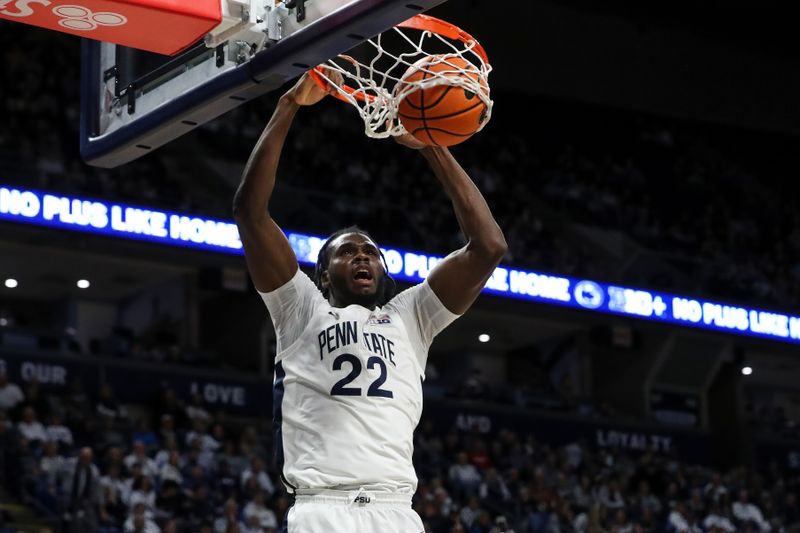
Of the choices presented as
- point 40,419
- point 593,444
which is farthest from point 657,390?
point 40,419

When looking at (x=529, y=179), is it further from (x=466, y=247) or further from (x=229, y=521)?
(x=466, y=247)

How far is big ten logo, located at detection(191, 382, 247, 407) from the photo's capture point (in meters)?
19.9

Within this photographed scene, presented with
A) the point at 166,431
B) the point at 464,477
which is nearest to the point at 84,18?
the point at 166,431

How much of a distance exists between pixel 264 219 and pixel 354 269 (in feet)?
1.18

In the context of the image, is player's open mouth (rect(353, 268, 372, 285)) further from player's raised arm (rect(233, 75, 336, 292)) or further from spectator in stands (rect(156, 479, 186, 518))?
spectator in stands (rect(156, 479, 186, 518))

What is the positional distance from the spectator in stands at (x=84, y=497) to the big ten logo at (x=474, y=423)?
913 centimetres

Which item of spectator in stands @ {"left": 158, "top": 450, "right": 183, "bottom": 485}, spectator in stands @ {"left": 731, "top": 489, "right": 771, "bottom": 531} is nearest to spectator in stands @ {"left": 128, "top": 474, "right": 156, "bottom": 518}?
spectator in stands @ {"left": 158, "top": 450, "right": 183, "bottom": 485}

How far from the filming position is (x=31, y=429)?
1502 centimetres

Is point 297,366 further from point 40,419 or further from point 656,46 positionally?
point 656,46

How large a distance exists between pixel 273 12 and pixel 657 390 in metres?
22.4

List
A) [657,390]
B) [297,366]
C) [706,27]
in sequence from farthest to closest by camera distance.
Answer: [706,27] < [657,390] < [297,366]

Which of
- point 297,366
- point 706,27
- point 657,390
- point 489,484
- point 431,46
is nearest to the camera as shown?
point 297,366

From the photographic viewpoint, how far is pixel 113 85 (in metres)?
5.56

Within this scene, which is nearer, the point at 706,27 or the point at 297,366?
the point at 297,366
